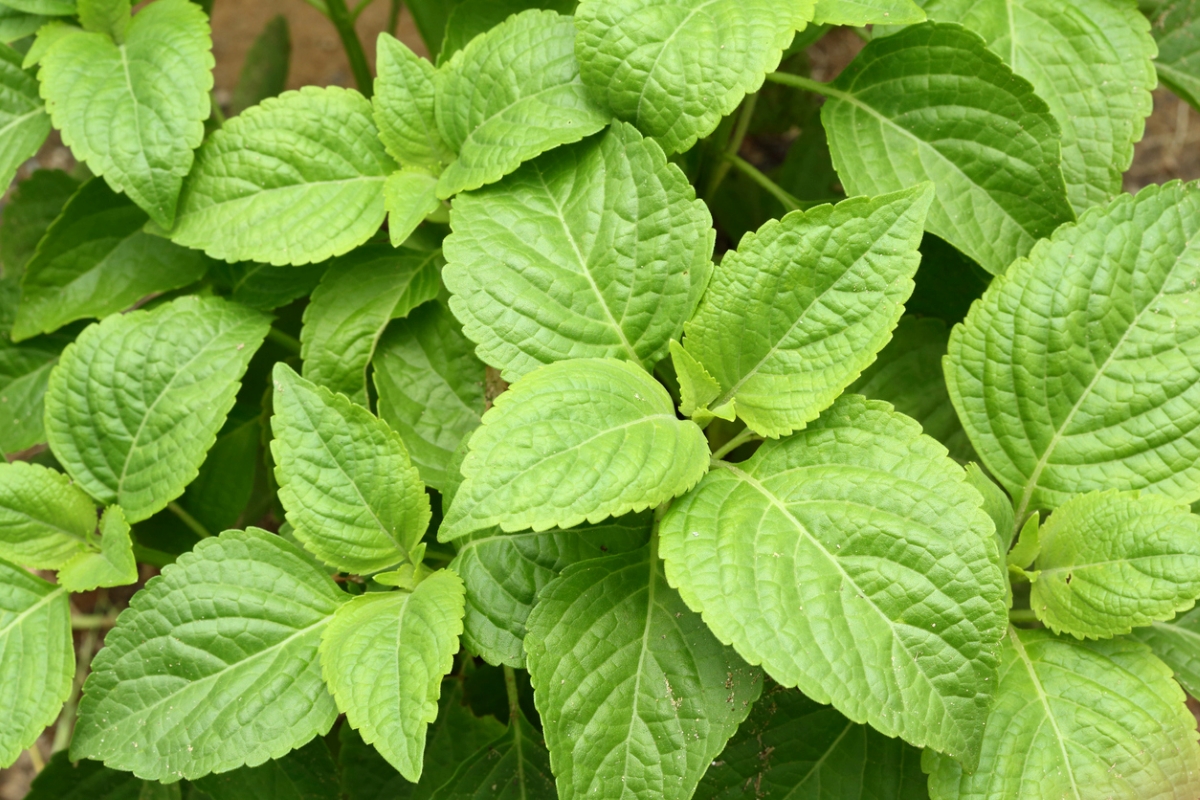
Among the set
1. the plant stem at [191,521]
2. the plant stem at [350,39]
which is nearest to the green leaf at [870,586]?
the plant stem at [191,521]

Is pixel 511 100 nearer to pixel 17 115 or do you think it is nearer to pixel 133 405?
pixel 133 405

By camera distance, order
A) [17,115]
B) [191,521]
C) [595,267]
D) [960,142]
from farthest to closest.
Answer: [191,521]
[17,115]
[960,142]
[595,267]

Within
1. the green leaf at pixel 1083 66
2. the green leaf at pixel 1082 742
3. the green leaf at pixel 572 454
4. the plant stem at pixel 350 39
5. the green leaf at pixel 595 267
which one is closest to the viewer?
the green leaf at pixel 572 454

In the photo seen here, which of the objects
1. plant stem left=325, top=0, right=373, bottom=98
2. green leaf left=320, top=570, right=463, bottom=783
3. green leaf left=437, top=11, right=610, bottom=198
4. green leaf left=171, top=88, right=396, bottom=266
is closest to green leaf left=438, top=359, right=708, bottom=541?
green leaf left=320, top=570, right=463, bottom=783

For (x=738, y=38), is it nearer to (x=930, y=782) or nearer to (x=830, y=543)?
(x=830, y=543)

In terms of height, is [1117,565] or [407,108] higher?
[407,108]

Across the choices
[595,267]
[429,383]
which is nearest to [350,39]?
[429,383]

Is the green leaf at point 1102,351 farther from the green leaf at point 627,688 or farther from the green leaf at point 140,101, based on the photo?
the green leaf at point 140,101
